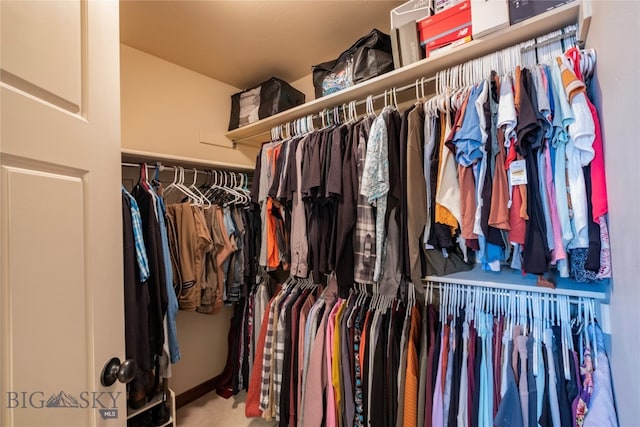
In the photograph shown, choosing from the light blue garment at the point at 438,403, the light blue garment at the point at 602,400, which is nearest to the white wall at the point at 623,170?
the light blue garment at the point at 602,400

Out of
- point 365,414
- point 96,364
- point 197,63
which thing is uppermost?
point 197,63

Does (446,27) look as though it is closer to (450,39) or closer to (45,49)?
(450,39)

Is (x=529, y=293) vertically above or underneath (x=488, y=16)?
underneath

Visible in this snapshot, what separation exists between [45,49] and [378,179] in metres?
1.06

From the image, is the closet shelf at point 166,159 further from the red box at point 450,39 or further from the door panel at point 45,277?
the red box at point 450,39

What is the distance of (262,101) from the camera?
209cm

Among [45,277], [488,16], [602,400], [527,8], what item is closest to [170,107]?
[45,277]

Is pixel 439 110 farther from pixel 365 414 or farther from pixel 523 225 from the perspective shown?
pixel 365 414

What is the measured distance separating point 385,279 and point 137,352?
3.88 ft

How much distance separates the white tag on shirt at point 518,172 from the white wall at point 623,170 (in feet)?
0.64

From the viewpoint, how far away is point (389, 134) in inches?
48.9

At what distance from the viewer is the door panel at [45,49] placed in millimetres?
525

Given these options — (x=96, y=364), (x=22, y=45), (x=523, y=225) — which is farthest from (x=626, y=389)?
(x=22, y=45)

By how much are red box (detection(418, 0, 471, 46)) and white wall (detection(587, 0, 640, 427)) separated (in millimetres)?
445
